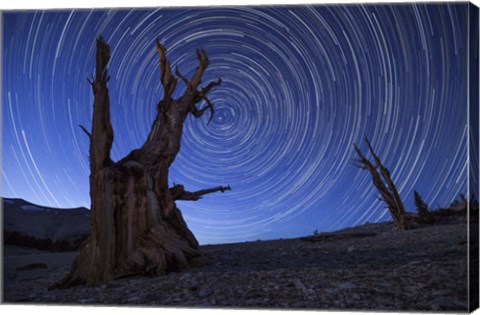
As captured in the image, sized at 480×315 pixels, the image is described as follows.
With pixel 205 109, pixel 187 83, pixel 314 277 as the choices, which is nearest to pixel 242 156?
pixel 205 109

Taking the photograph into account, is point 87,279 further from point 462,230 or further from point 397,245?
point 462,230

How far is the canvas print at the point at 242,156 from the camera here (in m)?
9.27

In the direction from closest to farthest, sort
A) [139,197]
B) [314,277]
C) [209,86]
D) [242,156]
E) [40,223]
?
[314,277] → [242,156] → [209,86] → [139,197] → [40,223]

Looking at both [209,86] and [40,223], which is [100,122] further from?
[40,223]

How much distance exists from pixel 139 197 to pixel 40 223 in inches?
63.2

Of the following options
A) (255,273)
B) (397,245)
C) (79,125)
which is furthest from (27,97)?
(397,245)

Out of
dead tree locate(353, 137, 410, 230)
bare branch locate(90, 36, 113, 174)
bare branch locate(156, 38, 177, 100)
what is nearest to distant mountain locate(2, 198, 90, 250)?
bare branch locate(90, 36, 113, 174)

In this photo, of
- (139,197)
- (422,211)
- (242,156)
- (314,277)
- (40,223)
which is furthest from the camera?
(40,223)

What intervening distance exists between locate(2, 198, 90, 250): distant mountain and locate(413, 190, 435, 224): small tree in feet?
15.3

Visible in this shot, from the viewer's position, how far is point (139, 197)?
10.5 meters

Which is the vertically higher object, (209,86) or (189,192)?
(209,86)

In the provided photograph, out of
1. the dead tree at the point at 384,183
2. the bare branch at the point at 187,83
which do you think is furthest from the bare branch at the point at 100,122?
the dead tree at the point at 384,183

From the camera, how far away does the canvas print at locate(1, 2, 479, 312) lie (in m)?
9.27

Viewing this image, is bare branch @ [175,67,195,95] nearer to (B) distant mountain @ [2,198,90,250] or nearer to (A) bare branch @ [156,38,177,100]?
(A) bare branch @ [156,38,177,100]
